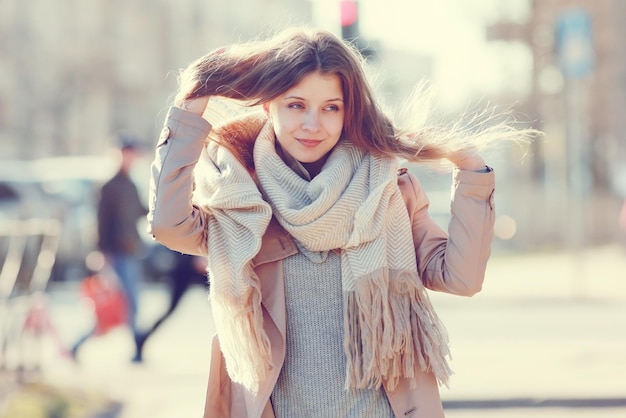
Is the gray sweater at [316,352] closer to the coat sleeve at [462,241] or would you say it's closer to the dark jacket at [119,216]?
the coat sleeve at [462,241]

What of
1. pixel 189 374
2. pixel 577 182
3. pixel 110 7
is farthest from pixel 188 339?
pixel 110 7

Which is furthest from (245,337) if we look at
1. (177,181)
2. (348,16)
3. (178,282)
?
(348,16)

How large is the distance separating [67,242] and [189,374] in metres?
9.89

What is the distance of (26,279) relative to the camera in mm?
8461

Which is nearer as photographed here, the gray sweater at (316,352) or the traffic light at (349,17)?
the gray sweater at (316,352)

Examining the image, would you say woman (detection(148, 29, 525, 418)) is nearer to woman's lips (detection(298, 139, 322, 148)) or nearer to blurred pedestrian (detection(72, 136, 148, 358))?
woman's lips (detection(298, 139, 322, 148))

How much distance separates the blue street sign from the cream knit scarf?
11543mm

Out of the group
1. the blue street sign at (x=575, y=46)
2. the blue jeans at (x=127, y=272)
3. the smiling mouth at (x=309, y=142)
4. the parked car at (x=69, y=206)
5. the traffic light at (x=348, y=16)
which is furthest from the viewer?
the parked car at (x=69, y=206)

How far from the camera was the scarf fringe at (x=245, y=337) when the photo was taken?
3.16 metres

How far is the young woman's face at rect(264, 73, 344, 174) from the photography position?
3197 millimetres

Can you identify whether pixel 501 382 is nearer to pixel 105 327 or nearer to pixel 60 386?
pixel 60 386

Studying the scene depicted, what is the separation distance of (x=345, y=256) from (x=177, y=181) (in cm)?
47

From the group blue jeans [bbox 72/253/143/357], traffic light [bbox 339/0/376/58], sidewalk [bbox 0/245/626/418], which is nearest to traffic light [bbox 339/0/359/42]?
traffic light [bbox 339/0/376/58]

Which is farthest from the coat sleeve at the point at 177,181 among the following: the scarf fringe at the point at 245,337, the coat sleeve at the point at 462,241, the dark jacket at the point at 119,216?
the dark jacket at the point at 119,216
